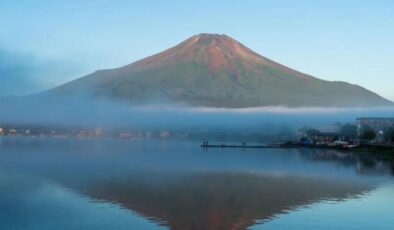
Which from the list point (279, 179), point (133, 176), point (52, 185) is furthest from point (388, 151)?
point (52, 185)

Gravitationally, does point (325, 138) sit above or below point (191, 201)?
above

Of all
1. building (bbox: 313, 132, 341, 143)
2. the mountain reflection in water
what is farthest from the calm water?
building (bbox: 313, 132, 341, 143)

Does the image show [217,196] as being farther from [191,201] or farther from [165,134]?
[165,134]

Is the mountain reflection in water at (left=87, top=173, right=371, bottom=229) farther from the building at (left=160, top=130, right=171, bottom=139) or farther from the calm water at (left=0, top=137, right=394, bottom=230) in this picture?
the building at (left=160, top=130, right=171, bottom=139)

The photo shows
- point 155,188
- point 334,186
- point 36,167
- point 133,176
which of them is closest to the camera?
point 155,188

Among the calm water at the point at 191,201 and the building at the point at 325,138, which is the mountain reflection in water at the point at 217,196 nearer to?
the calm water at the point at 191,201

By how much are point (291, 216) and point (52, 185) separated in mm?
11812

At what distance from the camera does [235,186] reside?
2545 cm

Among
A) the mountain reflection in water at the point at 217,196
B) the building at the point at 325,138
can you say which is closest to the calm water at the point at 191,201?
the mountain reflection in water at the point at 217,196

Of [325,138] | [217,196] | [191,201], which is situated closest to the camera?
[191,201]

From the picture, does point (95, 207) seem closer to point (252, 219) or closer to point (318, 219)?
point (252, 219)

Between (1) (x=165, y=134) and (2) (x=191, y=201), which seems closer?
(2) (x=191, y=201)

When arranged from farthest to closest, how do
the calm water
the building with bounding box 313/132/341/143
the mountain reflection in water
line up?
1. the building with bounding box 313/132/341/143
2. the mountain reflection in water
3. the calm water

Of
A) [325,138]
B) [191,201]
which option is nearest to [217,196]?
[191,201]
